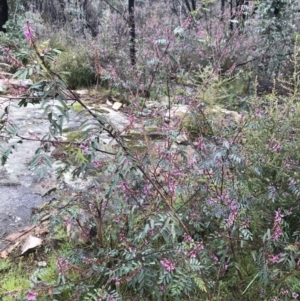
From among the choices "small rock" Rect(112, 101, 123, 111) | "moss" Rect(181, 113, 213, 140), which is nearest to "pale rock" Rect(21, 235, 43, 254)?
"moss" Rect(181, 113, 213, 140)

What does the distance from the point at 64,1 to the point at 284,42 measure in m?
7.24

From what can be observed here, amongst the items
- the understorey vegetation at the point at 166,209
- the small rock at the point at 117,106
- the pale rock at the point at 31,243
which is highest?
the understorey vegetation at the point at 166,209

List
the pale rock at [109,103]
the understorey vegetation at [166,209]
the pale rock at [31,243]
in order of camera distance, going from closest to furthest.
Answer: the understorey vegetation at [166,209]
the pale rock at [31,243]
the pale rock at [109,103]

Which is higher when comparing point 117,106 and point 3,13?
point 3,13

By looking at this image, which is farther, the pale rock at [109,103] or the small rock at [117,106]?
the pale rock at [109,103]

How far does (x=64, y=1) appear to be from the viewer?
11156mm

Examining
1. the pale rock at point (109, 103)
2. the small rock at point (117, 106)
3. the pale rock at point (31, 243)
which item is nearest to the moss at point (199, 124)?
the pale rock at point (31, 243)

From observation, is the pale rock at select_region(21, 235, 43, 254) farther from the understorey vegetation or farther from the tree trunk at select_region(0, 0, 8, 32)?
the tree trunk at select_region(0, 0, 8, 32)

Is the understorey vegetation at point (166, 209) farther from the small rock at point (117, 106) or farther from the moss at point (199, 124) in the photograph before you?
the small rock at point (117, 106)

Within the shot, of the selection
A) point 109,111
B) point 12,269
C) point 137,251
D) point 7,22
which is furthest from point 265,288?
point 7,22

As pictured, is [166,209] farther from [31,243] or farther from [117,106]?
[117,106]

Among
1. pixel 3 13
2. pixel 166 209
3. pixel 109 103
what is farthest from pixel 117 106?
pixel 3 13

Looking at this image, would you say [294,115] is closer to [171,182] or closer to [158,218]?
[171,182]

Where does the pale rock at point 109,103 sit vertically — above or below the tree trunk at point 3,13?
below
